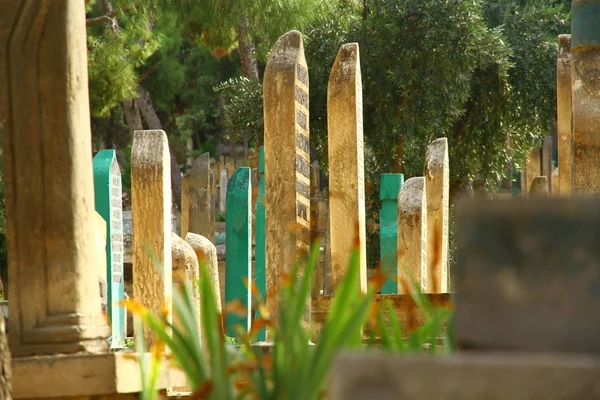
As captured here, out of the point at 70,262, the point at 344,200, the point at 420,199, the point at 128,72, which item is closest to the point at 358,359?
the point at 70,262

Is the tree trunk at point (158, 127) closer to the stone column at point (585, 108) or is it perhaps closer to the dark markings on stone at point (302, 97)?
the stone column at point (585, 108)

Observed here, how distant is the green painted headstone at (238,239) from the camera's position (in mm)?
10137

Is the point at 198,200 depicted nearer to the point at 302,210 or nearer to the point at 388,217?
the point at 388,217

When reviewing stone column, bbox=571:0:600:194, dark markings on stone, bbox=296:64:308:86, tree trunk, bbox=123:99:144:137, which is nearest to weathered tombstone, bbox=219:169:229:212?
tree trunk, bbox=123:99:144:137

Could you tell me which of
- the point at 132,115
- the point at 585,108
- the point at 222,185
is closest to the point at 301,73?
the point at 585,108

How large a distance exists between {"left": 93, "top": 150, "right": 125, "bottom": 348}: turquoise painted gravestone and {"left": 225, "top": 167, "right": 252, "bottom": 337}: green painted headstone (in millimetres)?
1743

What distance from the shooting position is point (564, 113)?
11570 mm

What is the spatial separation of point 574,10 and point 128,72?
29.8 ft

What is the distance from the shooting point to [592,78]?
8539 mm

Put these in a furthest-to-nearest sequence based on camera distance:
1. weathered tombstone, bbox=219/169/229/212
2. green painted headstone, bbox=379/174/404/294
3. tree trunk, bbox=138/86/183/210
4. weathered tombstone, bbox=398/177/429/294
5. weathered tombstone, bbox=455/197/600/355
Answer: weathered tombstone, bbox=219/169/229/212, tree trunk, bbox=138/86/183/210, green painted headstone, bbox=379/174/404/294, weathered tombstone, bbox=398/177/429/294, weathered tombstone, bbox=455/197/600/355

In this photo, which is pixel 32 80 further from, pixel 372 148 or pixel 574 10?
pixel 372 148

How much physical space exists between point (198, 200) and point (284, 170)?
8064 mm

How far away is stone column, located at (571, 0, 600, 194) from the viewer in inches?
328

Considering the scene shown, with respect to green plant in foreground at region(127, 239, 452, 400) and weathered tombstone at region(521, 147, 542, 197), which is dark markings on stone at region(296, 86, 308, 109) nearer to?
green plant in foreground at region(127, 239, 452, 400)
